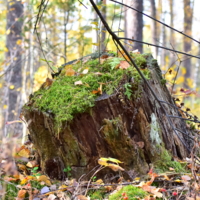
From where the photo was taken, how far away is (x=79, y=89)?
253cm

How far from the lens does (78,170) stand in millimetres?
2488

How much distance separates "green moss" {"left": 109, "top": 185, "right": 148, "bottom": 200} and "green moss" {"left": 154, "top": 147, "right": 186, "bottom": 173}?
1.54 feet

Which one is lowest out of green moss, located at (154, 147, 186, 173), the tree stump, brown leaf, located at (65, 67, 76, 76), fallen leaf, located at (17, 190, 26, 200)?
fallen leaf, located at (17, 190, 26, 200)

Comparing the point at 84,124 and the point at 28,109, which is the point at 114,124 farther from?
the point at 28,109

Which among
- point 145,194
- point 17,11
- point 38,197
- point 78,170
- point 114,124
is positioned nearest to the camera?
point 145,194

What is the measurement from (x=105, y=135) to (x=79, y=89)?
642mm

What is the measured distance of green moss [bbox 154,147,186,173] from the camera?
2379mm

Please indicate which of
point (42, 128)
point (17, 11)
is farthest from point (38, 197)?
point (17, 11)

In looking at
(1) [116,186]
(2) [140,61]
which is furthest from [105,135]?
(2) [140,61]

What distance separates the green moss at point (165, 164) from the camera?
2.38 metres

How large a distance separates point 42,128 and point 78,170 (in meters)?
0.67

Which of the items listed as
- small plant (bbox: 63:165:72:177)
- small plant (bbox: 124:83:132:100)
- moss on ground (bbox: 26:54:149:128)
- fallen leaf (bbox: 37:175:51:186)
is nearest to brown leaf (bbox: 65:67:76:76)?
moss on ground (bbox: 26:54:149:128)

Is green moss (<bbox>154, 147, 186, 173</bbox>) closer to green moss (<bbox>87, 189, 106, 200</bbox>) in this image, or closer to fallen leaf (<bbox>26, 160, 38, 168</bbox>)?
green moss (<bbox>87, 189, 106, 200</bbox>)

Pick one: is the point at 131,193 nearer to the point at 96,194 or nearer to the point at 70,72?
the point at 96,194
